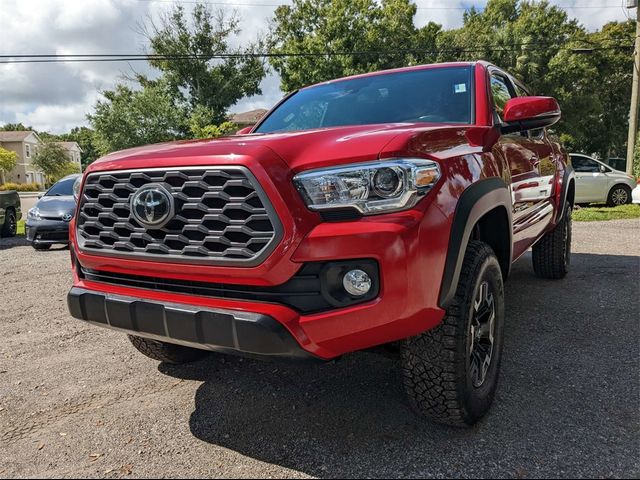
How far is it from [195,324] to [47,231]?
8.08 meters

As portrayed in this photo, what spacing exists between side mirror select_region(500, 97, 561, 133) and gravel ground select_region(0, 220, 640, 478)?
1.44 metres

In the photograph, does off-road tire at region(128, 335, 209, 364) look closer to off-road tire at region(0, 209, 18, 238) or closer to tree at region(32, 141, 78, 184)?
off-road tire at region(0, 209, 18, 238)

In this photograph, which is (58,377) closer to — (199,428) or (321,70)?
(199,428)

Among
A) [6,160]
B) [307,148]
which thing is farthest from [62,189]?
[6,160]

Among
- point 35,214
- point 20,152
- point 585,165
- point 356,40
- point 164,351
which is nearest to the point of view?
point 164,351

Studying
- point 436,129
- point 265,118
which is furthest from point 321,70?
point 436,129

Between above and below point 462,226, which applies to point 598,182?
below

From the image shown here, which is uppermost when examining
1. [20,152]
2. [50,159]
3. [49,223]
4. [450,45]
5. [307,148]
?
[450,45]

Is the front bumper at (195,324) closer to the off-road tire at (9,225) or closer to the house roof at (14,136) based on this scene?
the off-road tire at (9,225)

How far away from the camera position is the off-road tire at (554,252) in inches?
193

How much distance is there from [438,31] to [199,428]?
1110 inches

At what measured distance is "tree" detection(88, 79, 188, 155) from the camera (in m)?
28.0

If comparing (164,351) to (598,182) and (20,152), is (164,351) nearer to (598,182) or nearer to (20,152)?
(598,182)

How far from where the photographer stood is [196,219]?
1958 millimetres
